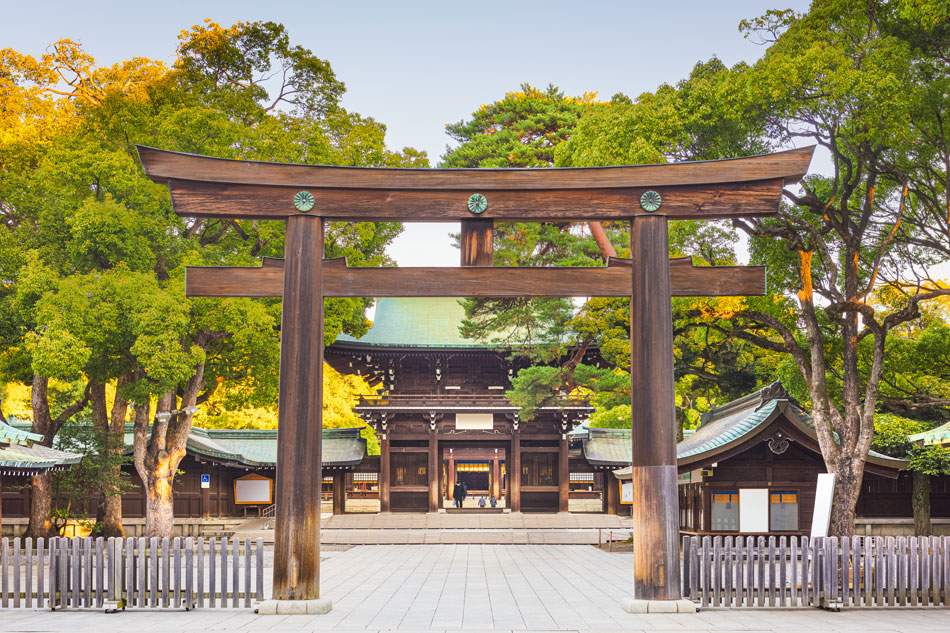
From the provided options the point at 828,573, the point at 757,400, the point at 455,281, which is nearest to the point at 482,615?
the point at 455,281

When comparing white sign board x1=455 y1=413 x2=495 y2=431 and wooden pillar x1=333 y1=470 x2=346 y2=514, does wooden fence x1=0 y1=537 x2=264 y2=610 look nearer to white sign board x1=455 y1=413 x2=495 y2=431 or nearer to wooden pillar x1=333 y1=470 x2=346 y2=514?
wooden pillar x1=333 y1=470 x2=346 y2=514

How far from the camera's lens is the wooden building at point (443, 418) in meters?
32.1

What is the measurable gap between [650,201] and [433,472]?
2281 centimetres

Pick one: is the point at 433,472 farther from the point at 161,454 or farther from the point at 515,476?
the point at 161,454

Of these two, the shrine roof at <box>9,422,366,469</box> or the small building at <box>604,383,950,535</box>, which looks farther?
the shrine roof at <box>9,422,366,469</box>

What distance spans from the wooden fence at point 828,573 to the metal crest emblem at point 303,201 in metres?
6.52

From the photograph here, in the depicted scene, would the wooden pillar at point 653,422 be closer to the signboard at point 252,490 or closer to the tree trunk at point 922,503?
the tree trunk at point 922,503

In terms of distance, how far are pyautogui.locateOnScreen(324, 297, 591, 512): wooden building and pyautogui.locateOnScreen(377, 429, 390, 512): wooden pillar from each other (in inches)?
1.5

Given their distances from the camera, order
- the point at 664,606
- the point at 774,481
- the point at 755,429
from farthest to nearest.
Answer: the point at 774,481, the point at 755,429, the point at 664,606

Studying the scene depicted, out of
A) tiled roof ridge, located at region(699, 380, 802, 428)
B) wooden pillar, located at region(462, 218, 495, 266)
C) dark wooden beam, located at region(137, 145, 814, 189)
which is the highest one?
dark wooden beam, located at region(137, 145, 814, 189)

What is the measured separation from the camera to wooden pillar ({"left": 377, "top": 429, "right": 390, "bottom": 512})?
32.0 metres

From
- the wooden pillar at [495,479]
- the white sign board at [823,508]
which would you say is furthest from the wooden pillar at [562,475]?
the white sign board at [823,508]

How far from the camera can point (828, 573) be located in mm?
10945

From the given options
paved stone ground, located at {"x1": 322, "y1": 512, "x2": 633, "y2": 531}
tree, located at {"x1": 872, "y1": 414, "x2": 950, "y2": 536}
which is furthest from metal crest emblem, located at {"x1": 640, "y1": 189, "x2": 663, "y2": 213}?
paved stone ground, located at {"x1": 322, "y1": 512, "x2": 633, "y2": 531}
